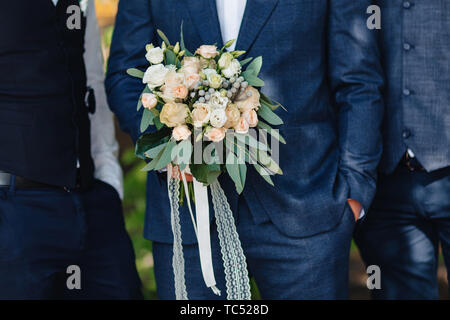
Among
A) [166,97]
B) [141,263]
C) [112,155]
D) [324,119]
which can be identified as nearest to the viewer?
[166,97]

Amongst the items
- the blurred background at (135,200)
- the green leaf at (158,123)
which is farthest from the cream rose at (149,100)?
the blurred background at (135,200)

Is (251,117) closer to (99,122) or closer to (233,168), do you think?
(233,168)

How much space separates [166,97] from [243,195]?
2.05 feet

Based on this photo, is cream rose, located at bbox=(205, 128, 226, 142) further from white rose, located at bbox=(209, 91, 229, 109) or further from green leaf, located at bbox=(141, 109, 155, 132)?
green leaf, located at bbox=(141, 109, 155, 132)

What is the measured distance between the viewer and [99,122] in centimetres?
283

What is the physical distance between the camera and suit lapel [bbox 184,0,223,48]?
2352 mm

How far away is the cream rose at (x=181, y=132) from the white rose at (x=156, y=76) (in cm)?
17

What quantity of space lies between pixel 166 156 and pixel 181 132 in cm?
12

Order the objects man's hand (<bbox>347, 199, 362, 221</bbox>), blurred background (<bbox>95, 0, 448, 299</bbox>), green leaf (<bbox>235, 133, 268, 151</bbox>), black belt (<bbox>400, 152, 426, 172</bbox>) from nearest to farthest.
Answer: green leaf (<bbox>235, 133, 268, 151</bbox>) → man's hand (<bbox>347, 199, 362, 221</bbox>) → black belt (<bbox>400, 152, 426, 172</bbox>) → blurred background (<bbox>95, 0, 448, 299</bbox>)

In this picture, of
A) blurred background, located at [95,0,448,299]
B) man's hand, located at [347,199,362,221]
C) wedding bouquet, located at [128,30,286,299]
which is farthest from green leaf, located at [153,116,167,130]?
blurred background, located at [95,0,448,299]

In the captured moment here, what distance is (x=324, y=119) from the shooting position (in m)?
2.51

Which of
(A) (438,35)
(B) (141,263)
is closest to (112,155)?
(B) (141,263)

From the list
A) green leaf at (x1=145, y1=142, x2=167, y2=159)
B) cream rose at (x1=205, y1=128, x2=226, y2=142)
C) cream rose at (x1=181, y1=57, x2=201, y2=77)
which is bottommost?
green leaf at (x1=145, y1=142, x2=167, y2=159)
